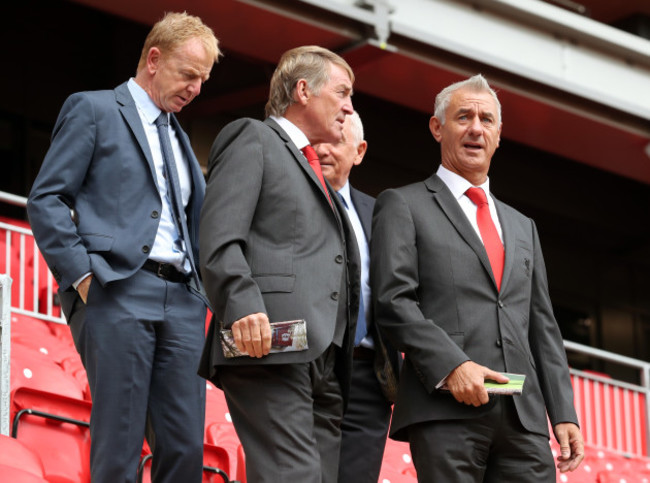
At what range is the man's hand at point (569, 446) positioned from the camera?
3504 millimetres

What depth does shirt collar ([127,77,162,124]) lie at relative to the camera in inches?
144

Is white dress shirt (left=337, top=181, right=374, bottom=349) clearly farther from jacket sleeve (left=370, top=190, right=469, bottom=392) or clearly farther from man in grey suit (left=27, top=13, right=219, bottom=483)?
man in grey suit (left=27, top=13, right=219, bottom=483)

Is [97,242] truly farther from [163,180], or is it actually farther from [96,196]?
[163,180]

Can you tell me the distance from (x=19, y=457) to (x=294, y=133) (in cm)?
141

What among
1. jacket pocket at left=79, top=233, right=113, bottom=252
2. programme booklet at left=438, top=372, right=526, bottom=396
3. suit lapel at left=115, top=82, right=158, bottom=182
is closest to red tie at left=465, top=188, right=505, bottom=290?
programme booklet at left=438, top=372, right=526, bottom=396

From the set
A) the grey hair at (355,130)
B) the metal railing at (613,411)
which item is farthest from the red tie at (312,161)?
the metal railing at (613,411)

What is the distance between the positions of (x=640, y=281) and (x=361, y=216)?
12212 mm

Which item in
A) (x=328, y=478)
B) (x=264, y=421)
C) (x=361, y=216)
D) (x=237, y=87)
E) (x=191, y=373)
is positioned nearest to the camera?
(x=264, y=421)

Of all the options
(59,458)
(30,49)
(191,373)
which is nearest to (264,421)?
(191,373)

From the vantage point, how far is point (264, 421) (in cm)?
293

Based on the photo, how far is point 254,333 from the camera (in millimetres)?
2867

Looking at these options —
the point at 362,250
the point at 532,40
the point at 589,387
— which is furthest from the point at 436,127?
the point at 532,40

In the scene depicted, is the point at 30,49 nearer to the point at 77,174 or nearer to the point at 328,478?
the point at 77,174

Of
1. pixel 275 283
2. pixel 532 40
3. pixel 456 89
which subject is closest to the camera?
pixel 275 283
